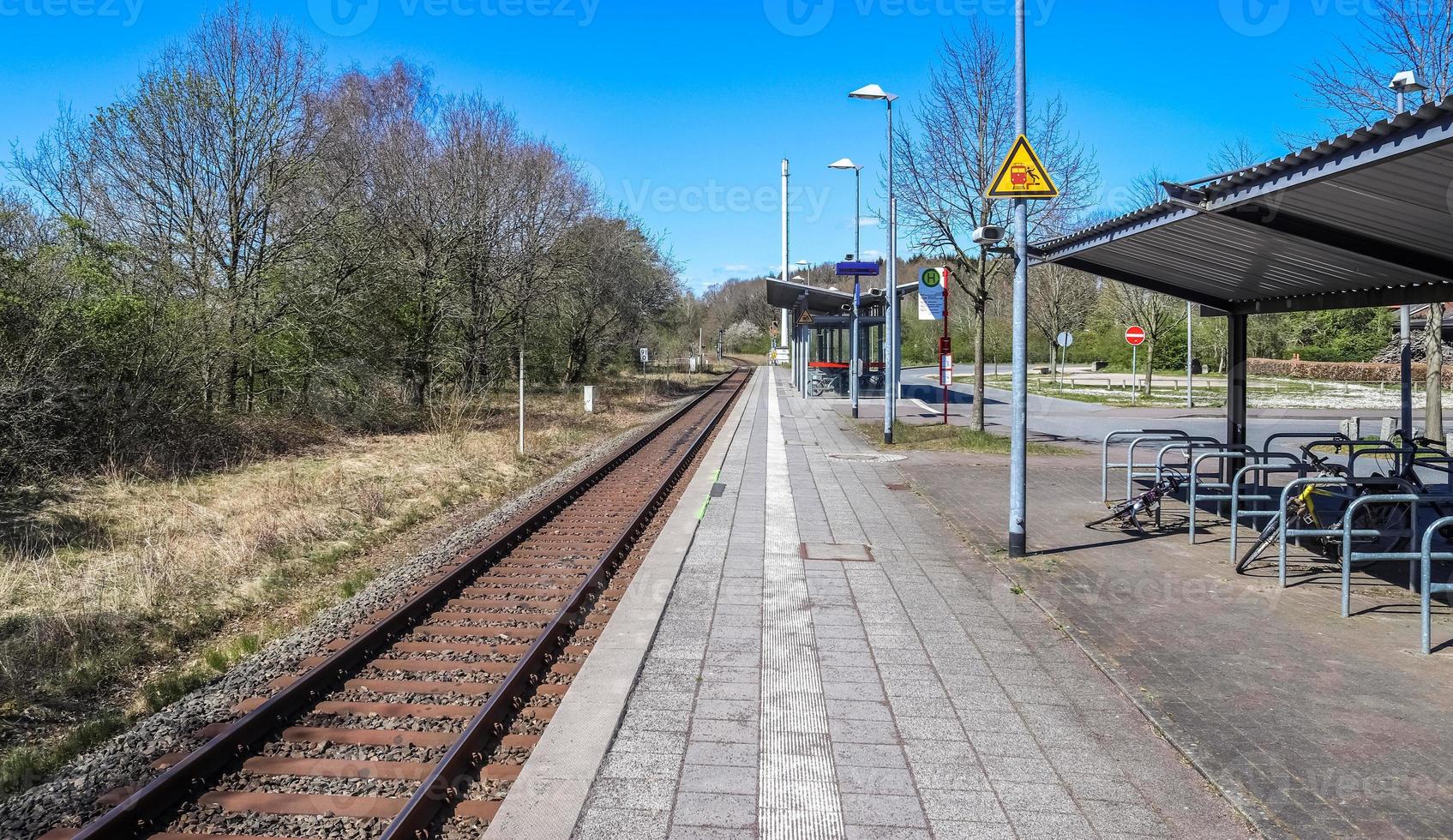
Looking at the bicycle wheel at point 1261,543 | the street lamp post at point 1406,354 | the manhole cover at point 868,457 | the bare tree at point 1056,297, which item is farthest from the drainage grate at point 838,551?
the bare tree at point 1056,297

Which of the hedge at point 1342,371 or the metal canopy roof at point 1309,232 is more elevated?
the metal canopy roof at point 1309,232

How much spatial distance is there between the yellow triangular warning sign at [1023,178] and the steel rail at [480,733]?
501 cm

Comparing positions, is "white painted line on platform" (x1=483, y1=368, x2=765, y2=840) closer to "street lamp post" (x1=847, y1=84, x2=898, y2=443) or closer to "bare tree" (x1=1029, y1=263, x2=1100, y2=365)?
"street lamp post" (x1=847, y1=84, x2=898, y2=443)

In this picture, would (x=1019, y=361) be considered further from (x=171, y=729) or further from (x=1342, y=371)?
(x=1342, y=371)

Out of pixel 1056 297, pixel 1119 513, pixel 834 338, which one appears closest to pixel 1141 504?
pixel 1119 513

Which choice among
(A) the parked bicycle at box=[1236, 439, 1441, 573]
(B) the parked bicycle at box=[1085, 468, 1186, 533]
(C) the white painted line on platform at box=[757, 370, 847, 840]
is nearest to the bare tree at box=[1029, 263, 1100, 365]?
(B) the parked bicycle at box=[1085, 468, 1186, 533]

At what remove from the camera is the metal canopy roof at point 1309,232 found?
517cm

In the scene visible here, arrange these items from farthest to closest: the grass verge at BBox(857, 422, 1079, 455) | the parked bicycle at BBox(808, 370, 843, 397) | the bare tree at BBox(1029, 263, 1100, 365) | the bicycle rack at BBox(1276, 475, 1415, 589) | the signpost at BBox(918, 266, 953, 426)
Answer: the bare tree at BBox(1029, 263, 1100, 365) → the parked bicycle at BBox(808, 370, 843, 397) → the signpost at BBox(918, 266, 953, 426) → the grass verge at BBox(857, 422, 1079, 455) → the bicycle rack at BBox(1276, 475, 1415, 589)

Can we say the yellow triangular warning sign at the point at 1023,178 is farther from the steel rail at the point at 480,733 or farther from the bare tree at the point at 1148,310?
the bare tree at the point at 1148,310

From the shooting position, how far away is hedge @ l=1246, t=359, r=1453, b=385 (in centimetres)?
4038

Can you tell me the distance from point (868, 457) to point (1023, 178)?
9551 millimetres

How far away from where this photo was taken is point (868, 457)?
17656mm

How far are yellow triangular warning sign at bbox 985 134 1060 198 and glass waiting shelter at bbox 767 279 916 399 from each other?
968 inches

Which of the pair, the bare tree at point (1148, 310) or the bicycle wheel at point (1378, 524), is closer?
the bicycle wheel at point (1378, 524)
